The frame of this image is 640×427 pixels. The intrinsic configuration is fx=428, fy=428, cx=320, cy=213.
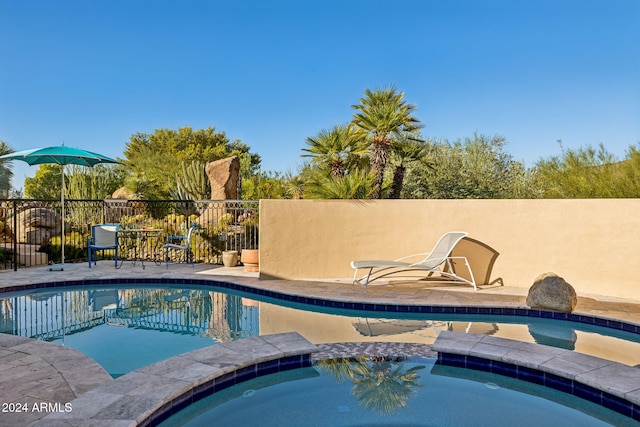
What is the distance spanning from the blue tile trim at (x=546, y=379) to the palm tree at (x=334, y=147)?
292 inches

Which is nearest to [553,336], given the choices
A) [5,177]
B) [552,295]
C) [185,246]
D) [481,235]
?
[552,295]

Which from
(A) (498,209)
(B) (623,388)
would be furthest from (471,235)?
(B) (623,388)

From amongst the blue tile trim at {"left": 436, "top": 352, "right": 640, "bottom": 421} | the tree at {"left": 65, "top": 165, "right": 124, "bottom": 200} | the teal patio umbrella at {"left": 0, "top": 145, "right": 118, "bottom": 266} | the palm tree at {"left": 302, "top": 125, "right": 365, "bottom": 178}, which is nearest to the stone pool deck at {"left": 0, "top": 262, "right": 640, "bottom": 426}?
the blue tile trim at {"left": 436, "top": 352, "right": 640, "bottom": 421}

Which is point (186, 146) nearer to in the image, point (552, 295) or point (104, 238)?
point (104, 238)

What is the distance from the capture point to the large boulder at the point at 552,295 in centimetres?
554

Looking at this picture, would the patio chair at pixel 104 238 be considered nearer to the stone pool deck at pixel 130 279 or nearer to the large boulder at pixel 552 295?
the stone pool deck at pixel 130 279

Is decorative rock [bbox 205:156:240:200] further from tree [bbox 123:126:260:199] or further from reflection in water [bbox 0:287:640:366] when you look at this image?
tree [bbox 123:126:260:199]

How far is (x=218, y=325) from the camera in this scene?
5.31 metres

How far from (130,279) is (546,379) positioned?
6.87 metres

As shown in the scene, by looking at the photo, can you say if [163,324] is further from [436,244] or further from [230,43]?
[230,43]

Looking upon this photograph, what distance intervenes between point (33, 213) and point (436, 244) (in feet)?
33.0

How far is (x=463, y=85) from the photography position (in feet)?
53.5

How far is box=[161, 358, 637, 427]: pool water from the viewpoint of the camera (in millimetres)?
3025

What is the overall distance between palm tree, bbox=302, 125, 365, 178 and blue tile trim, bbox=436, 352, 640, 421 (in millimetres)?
7428
